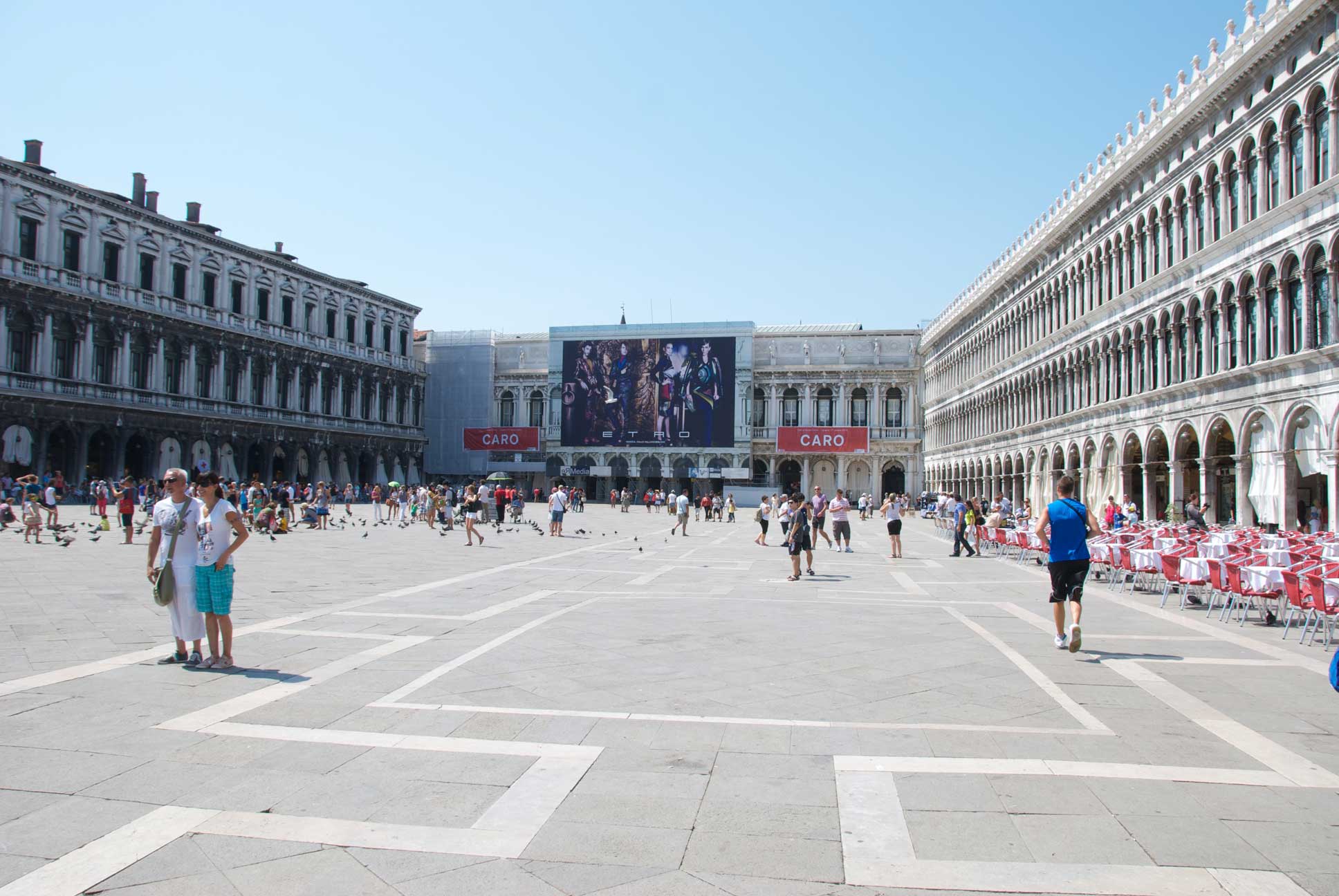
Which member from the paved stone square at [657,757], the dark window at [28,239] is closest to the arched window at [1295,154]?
the paved stone square at [657,757]

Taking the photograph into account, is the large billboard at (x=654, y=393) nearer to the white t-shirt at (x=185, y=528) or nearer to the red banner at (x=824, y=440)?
the red banner at (x=824, y=440)

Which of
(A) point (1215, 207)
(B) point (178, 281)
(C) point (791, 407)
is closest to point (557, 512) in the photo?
(A) point (1215, 207)

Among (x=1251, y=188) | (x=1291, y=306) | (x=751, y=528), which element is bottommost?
(x=751, y=528)

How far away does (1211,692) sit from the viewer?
7.12 metres

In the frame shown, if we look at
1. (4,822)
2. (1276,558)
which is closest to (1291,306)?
(1276,558)

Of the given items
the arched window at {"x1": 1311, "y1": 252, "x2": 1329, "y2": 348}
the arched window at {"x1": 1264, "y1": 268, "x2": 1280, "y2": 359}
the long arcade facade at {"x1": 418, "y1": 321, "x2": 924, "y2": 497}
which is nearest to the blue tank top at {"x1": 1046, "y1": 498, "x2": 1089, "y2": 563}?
the arched window at {"x1": 1311, "y1": 252, "x2": 1329, "y2": 348}

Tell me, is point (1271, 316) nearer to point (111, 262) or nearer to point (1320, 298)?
point (1320, 298)

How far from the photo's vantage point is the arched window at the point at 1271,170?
76.0ft

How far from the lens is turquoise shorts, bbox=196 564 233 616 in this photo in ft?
24.1

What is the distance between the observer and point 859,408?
73625mm

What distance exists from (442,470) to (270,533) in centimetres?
5123

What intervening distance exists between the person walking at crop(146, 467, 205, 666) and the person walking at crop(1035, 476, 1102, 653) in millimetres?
6935

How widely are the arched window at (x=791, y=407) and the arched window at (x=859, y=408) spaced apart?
3.92 m

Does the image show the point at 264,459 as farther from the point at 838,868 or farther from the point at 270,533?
the point at 838,868
